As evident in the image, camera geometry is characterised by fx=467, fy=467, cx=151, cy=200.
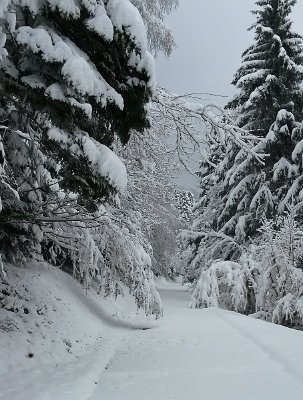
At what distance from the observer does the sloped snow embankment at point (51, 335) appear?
18.5 ft

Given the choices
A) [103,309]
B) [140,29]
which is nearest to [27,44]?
[140,29]

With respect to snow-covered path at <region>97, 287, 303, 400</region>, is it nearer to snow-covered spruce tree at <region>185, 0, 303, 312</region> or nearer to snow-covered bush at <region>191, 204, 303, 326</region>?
snow-covered bush at <region>191, 204, 303, 326</region>

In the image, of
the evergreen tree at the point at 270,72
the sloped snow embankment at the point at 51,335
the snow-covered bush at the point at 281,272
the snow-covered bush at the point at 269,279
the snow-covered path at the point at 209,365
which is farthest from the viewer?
the evergreen tree at the point at 270,72

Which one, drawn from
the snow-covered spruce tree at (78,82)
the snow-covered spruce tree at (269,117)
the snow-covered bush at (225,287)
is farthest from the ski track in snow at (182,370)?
the snow-covered spruce tree at (269,117)

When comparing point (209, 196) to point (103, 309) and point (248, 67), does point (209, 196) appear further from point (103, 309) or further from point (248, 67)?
point (103, 309)

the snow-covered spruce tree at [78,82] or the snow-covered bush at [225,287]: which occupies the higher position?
the snow-covered spruce tree at [78,82]

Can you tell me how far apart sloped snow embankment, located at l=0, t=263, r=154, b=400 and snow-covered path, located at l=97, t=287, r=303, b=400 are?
1.15ft

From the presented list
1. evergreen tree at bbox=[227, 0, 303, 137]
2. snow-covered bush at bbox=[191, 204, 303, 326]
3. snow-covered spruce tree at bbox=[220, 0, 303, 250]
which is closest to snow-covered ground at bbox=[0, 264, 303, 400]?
snow-covered bush at bbox=[191, 204, 303, 326]

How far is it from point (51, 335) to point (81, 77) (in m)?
5.01

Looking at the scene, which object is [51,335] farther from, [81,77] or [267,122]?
[267,122]

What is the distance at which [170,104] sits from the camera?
7.01 meters

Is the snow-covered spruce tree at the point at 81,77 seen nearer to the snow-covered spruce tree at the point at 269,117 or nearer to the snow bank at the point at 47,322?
the snow bank at the point at 47,322

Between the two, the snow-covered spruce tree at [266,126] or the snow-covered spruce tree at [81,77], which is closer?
the snow-covered spruce tree at [81,77]

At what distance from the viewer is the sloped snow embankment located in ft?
18.5
